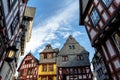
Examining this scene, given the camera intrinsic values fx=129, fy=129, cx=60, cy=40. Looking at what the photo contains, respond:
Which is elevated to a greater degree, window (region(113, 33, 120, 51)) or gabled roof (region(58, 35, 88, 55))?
gabled roof (region(58, 35, 88, 55))

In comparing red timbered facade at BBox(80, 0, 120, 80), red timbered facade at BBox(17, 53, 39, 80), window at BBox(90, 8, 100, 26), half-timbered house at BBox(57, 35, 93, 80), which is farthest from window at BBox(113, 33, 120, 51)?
red timbered facade at BBox(17, 53, 39, 80)

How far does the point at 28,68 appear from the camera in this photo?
886 inches

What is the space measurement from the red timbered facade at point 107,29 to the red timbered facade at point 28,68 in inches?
541

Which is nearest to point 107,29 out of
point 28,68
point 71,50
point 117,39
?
point 117,39

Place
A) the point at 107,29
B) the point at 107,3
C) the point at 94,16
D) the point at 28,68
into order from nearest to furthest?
the point at 107,29
the point at 107,3
the point at 94,16
the point at 28,68

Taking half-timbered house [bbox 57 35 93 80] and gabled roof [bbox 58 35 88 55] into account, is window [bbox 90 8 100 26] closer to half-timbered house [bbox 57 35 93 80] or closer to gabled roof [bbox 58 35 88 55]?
half-timbered house [bbox 57 35 93 80]

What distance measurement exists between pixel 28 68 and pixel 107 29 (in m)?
17.5

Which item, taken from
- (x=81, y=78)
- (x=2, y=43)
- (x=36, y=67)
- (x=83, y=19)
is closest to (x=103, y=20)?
(x=83, y=19)

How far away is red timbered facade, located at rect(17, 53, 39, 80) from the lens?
21.6 meters

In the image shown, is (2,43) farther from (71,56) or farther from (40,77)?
(71,56)

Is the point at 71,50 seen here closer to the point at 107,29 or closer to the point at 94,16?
the point at 94,16

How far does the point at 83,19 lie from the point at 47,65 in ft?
37.2

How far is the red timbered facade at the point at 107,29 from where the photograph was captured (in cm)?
778

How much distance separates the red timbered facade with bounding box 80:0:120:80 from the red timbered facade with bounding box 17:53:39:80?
13.7m
